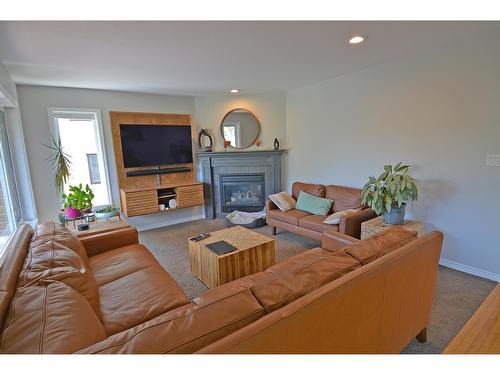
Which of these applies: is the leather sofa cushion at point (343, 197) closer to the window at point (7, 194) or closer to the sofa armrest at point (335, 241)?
the sofa armrest at point (335, 241)

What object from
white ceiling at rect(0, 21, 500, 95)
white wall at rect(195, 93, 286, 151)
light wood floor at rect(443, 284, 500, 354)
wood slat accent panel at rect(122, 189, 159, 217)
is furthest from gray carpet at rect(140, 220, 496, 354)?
white ceiling at rect(0, 21, 500, 95)

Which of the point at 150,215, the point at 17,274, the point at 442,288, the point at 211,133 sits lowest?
the point at 442,288

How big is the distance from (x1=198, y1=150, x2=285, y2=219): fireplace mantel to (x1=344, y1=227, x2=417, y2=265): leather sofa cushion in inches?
125

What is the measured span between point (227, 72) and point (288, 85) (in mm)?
1316

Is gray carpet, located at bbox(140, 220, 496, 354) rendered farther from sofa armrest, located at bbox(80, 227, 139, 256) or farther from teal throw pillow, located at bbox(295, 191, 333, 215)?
sofa armrest, located at bbox(80, 227, 139, 256)

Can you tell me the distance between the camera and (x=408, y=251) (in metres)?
1.34

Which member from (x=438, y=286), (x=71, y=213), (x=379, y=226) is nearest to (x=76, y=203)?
(x=71, y=213)

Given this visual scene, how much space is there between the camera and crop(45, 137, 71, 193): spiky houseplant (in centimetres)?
355

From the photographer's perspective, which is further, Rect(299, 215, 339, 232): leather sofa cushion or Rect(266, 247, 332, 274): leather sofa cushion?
Rect(299, 215, 339, 232): leather sofa cushion

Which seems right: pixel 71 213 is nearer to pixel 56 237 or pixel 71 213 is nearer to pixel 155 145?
pixel 56 237

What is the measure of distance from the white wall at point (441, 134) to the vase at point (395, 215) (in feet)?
1.36

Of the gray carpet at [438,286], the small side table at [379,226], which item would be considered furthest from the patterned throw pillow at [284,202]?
the small side table at [379,226]

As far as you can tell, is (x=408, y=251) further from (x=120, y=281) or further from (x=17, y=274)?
(x=17, y=274)
